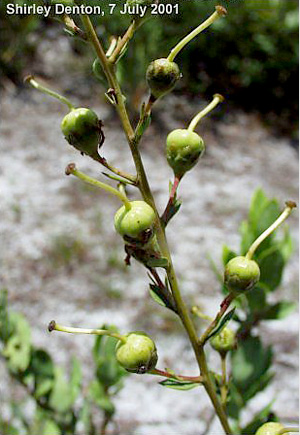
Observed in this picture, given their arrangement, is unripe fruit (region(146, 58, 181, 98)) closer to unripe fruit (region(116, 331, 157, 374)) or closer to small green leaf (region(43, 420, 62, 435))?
unripe fruit (region(116, 331, 157, 374))

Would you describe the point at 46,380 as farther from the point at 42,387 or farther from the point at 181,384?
the point at 181,384

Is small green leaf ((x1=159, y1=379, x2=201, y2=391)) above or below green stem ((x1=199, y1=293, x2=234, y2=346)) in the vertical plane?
below

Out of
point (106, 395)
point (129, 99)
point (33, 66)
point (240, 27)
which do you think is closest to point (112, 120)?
point (129, 99)

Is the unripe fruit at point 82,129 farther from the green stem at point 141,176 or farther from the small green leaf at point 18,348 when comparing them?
the small green leaf at point 18,348

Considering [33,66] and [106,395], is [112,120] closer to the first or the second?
[33,66]

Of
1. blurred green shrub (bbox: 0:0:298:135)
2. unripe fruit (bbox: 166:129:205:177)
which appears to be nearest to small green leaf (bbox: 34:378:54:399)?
unripe fruit (bbox: 166:129:205:177)
